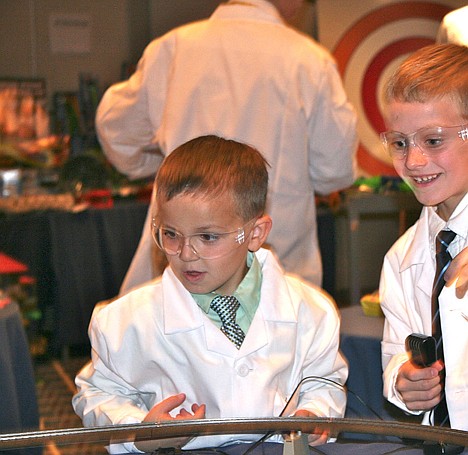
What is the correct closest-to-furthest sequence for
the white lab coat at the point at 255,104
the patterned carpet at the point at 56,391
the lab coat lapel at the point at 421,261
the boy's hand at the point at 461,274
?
the boy's hand at the point at 461,274 < the lab coat lapel at the point at 421,261 < the white lab coat at the point at 255,104 < the patterned carpet at the point at 56,391

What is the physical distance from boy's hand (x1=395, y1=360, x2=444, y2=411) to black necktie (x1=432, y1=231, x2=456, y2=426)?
38mm

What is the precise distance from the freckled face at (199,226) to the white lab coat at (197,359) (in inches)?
1.6

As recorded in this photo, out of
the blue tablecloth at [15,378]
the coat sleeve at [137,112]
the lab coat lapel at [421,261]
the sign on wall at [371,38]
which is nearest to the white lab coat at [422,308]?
the lab coat lapel at [421,261]

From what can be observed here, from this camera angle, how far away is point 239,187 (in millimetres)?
1601

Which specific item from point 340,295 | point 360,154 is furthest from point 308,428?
point 360,154

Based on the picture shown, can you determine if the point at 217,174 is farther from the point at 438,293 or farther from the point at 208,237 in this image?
the point at 438,293

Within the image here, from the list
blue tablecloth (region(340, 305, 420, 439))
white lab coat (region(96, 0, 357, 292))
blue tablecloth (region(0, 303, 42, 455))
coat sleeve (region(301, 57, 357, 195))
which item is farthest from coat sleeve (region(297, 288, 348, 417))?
coat sleeve (region(301, 57, 357, 195))

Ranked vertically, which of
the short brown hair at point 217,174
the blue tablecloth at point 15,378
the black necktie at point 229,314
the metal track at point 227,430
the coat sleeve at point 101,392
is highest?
the short brown hair at point 217,174

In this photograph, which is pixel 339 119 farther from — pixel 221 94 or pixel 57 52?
pixel 57 52

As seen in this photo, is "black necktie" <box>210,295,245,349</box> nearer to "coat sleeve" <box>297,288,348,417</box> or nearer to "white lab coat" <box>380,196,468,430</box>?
"coat sleeve" <box>297,288,348,417</box>

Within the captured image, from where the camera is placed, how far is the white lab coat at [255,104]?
2895 millimetres

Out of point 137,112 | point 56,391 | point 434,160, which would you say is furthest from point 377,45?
point 434,160

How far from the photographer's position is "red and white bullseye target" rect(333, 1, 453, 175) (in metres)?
6.96

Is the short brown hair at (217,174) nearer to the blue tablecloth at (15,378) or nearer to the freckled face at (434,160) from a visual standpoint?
the freckled face at (434,160)
